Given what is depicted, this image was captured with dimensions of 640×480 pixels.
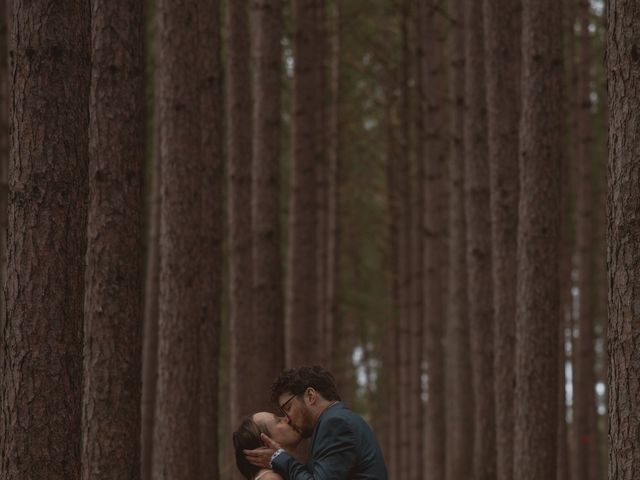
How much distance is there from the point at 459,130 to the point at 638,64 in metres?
10.7

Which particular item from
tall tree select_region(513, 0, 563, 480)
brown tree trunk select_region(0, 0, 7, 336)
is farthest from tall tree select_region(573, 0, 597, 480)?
brown tree trunk select_region(0, 0, 7, 336)

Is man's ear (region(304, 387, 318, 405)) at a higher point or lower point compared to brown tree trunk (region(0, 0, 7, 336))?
lower

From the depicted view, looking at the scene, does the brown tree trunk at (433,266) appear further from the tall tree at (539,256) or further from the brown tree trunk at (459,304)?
the tall tree at (539,256)

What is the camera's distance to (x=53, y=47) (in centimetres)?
550

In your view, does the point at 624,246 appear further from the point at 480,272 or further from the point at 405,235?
the point at 405,235

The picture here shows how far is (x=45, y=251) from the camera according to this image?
5.38 metres

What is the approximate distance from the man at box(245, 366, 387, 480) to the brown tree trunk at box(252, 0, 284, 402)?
188 inches

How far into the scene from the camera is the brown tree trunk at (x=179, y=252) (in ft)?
29.4

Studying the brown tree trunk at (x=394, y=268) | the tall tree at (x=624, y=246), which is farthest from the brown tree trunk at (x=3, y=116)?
the tall tree at (x=624, y=246)

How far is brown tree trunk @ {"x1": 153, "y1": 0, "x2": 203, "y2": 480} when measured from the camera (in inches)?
352

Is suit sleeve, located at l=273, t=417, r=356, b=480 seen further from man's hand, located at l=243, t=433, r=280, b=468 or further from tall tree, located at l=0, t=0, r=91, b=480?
tall tree, located at l=0, t=0, r=91, b=480

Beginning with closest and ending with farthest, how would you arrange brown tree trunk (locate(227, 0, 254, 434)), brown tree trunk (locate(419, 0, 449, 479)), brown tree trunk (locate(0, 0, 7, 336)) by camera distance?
brown tree trunk (locate(227, 0, 254, 434)), brown tree trunk (locate(0, 0, 7, 336)), brown tree trunk (locate(419, 0, 449, 479))

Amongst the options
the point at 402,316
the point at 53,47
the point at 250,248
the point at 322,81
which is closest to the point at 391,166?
the point at 402,316

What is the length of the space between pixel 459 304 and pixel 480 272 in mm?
2579
